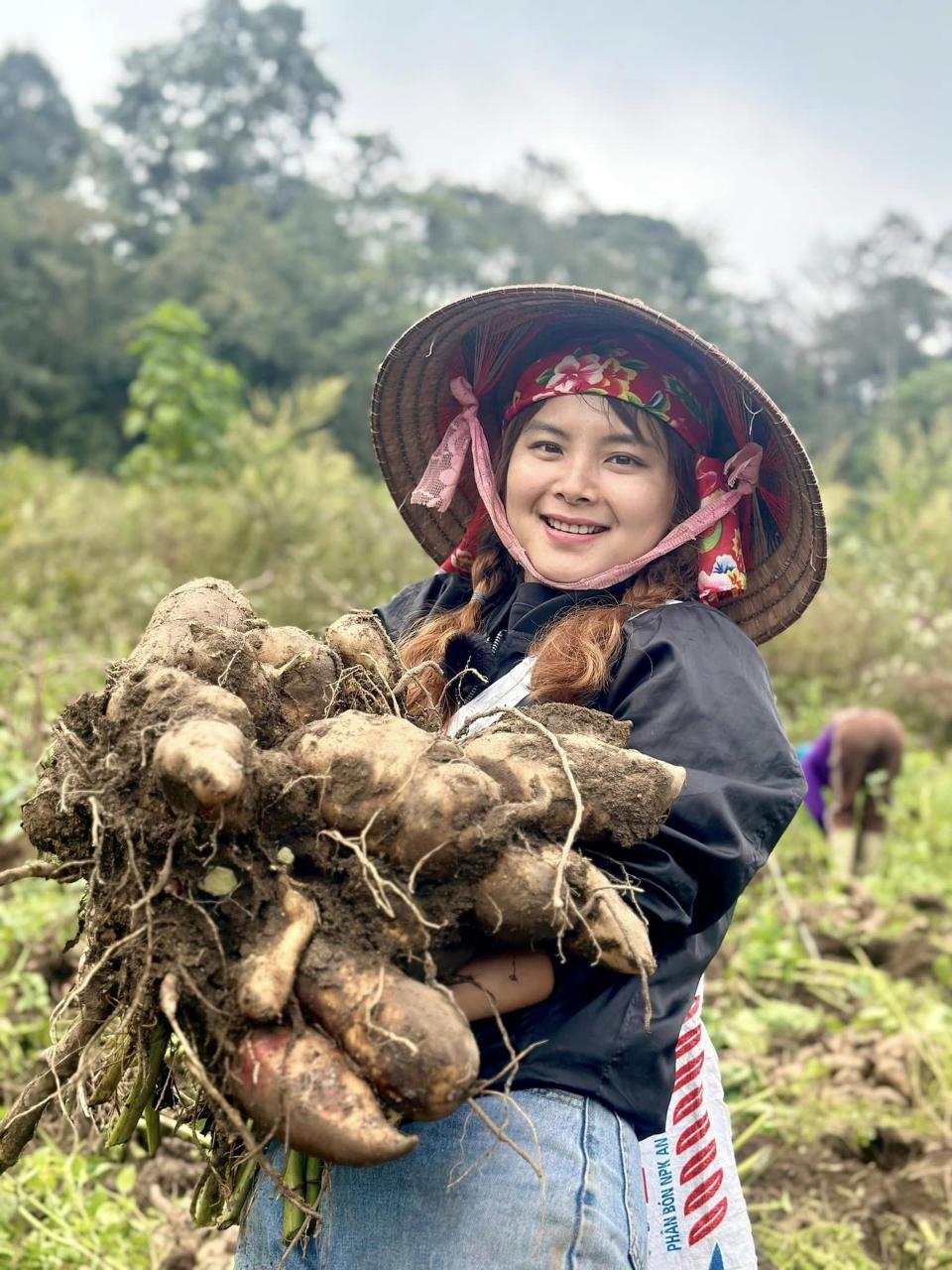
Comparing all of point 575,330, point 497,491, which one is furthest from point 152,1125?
point 575,330

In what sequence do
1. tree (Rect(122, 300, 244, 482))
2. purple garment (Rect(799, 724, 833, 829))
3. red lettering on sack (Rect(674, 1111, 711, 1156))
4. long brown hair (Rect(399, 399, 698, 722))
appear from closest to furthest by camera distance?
long brown hair (Rect(399, 399, 698, 722)) < red lettering on sack (Rect(674, 1111, 711, 1156)) < purple garment (Rect(799, 724, 833, 829)) < tree (Rect(122, 300, 244, 482))

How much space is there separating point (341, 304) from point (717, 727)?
20.8 m

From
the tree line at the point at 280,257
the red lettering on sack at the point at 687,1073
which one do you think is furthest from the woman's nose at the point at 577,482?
the tree line at the point at 280,257

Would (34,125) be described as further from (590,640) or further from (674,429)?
(590,640)

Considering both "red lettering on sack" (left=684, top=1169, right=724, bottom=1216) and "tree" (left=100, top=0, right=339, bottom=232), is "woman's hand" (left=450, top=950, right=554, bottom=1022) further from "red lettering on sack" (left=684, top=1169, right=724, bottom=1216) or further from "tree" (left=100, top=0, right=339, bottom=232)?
"tree" (left=100, top=0, right=339, bottom=232)

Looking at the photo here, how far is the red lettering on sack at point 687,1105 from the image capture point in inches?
67.7

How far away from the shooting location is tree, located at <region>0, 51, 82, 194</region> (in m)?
24.1

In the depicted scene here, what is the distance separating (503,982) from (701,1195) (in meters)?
0.67

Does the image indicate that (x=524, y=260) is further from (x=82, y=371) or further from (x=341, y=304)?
(x=82, y=371)

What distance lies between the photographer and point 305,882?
1.26 m

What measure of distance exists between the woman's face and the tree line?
17.2 m

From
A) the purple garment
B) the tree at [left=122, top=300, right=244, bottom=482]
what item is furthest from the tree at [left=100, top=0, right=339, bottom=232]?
the purple garment

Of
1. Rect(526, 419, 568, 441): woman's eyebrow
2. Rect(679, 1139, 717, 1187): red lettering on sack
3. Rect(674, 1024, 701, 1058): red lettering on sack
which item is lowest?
Rect(679, 1139, 717, 1187): red lettering on sack

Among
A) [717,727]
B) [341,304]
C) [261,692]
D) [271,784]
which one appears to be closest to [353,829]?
[271,784]
